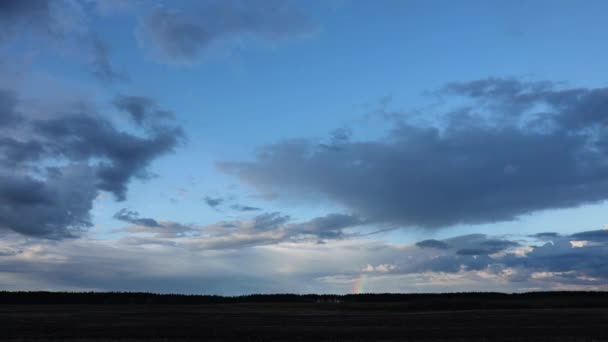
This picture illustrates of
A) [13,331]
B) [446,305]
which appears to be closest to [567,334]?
[13,331]

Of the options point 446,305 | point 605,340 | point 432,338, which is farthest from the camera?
point 446,305

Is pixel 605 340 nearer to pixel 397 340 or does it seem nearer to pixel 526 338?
pixel 526 338

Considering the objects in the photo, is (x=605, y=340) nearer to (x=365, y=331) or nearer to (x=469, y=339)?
(x=469, y=339)

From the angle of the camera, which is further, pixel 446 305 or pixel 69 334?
pixel 446 305

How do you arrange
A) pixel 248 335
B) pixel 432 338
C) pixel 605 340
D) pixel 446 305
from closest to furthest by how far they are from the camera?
pixel 605 340 < pixel 432 338 < pixel 248 335 < pixel 446 305

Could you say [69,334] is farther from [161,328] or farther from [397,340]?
[397,340]

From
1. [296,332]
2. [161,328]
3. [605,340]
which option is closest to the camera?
[605,340]

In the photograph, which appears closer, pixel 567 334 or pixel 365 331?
pixel 567 334

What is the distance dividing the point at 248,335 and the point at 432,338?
1824 centimetres

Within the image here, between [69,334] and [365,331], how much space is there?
31114mm

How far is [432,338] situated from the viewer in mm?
53125

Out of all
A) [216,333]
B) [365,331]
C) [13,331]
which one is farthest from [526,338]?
[13,331]

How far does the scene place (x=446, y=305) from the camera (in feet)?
529

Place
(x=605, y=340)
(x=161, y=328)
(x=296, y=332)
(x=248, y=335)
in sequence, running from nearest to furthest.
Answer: (x=605, y=340), (x=248, y=335), (x=296, y=332), (x=161, y=328)
